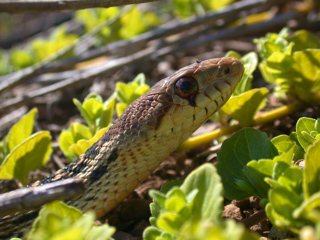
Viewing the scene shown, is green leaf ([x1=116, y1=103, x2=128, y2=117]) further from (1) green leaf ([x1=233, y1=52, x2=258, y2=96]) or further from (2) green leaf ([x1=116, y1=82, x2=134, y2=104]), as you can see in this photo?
(1) green leaf ([x1=233, y1=52, x2=258, y2=96])

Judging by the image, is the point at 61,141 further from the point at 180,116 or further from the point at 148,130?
the point at 180,116

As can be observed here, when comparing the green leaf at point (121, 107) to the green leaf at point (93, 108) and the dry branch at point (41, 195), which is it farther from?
the dry branch at point (41, 195)

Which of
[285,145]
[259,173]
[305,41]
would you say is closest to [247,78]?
[305,41]

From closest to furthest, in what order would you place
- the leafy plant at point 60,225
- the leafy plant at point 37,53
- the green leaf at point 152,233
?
the leafy plant at point 60,225 < the green leaf at point 152,233 < the leafy plant at point 37,53

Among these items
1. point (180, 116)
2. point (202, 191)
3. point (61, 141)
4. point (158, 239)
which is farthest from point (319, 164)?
point (61, 141)

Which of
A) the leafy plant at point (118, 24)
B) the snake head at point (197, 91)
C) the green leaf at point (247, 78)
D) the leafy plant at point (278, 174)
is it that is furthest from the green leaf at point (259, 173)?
the leafy plant at point (118, 24)

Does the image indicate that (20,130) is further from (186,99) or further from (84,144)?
(186,99)

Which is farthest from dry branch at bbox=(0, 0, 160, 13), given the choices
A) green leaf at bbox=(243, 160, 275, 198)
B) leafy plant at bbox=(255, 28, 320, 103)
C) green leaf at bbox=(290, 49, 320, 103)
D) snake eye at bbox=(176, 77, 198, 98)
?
green leaf at bbox=(243, 160, 275, 198)
